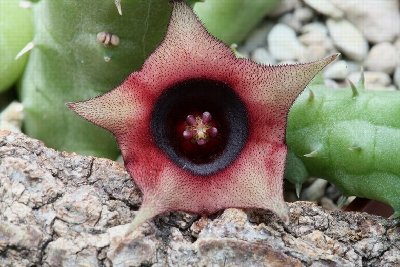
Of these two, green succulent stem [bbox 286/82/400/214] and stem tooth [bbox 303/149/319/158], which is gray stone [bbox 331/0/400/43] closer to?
green succulent stem [bbox 286/82/400/214]

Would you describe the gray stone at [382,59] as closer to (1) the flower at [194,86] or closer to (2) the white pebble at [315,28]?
(2) the white pebble at [315,28]

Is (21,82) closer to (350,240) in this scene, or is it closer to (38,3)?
(38,3)

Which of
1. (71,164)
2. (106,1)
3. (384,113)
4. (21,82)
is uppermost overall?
(106,1)

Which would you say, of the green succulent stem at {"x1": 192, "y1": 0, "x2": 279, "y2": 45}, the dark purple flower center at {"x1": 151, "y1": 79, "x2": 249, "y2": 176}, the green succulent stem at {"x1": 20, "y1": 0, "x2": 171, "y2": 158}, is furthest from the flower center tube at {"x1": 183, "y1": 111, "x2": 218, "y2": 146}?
the green succulent stem at {"x1": 192, "y1": 0, "x2": 279, "y2": 45}

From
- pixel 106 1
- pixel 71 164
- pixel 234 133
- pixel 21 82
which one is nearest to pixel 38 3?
pixel 21 82

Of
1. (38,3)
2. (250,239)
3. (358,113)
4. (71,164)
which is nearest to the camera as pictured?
(250,239)

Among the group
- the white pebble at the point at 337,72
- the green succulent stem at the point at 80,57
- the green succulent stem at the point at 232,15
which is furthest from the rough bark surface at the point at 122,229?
the white pebble at the point at 337,72
